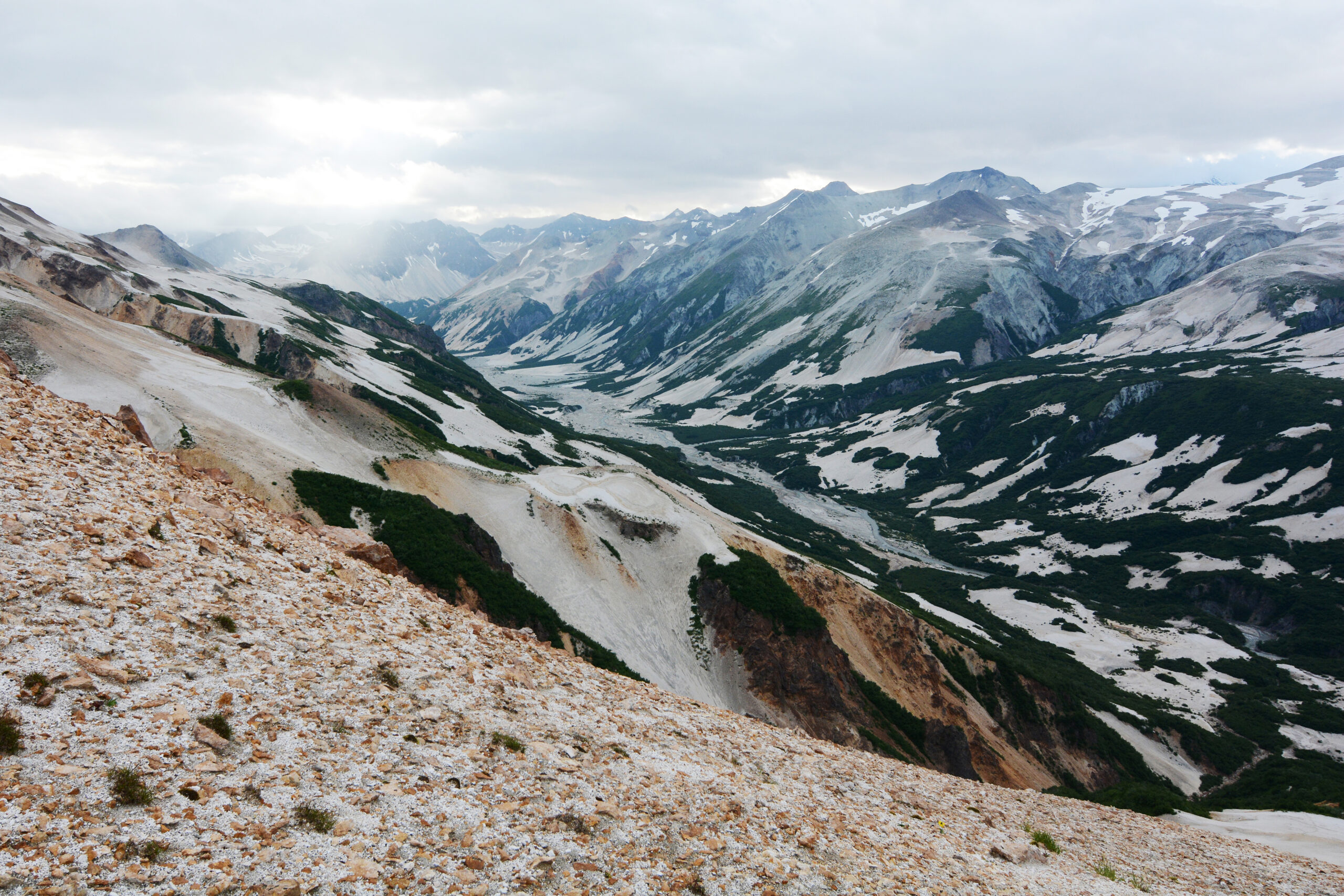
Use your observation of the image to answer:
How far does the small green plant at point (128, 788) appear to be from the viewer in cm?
927

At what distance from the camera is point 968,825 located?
61.0ft

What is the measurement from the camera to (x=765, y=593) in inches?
2180

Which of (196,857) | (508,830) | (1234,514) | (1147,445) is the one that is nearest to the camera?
(196,857)

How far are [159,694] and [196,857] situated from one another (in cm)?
415

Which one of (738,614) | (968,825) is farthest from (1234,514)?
(968,825)

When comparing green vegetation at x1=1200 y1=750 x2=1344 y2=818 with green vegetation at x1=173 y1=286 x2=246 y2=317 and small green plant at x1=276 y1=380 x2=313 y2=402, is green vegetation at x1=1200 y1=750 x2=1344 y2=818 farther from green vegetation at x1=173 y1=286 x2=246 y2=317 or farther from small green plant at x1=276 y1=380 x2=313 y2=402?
green vegetation at x1=173 y1=286 x2=246 y2=317

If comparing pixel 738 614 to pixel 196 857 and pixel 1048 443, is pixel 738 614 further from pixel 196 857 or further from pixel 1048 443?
pixel 1048 443

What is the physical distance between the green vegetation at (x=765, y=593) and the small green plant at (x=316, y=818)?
45.3m

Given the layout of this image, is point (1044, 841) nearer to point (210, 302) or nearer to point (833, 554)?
point (833, 554)

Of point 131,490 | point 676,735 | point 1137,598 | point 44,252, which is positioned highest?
point 44,252

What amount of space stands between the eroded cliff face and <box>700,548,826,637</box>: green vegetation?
802 millimetres

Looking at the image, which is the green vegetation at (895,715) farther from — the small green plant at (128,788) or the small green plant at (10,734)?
the small green plant at (10,734)

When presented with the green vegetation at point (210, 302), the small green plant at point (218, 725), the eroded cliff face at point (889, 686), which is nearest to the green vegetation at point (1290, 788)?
the eroded cliff face at point (889, 686)

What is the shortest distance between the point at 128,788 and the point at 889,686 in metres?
57.2
